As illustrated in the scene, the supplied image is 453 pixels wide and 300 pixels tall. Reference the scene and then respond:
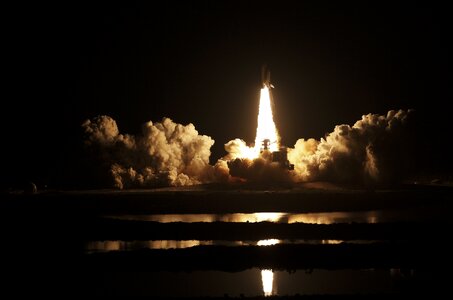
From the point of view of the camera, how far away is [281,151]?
250 feet

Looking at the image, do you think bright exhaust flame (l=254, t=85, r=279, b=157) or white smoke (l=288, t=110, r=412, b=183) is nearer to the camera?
white smoke (l=288, t=110, r=412, b=183)

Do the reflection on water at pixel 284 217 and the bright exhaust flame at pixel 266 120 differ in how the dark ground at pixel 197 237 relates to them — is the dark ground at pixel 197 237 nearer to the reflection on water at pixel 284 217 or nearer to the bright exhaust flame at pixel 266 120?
the reflection on water at pixel 284 217

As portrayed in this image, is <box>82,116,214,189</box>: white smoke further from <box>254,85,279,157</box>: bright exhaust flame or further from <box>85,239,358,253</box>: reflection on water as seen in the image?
<box>85,239,358,253</box>: reflection on water

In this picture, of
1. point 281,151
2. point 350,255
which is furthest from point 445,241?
point 281,151

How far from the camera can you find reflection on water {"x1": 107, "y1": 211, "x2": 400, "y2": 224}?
153ft

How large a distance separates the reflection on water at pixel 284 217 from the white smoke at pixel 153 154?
26.4 meters

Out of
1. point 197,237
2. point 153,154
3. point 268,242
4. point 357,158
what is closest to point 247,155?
point 153,154

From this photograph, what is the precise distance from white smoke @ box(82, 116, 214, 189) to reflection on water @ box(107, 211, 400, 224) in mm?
26440

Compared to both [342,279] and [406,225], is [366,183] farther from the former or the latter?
[342,279]

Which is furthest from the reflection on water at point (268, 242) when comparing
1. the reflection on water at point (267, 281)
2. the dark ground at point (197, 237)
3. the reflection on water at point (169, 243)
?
the reflection on water at point (267, 281)

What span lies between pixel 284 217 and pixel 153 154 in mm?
31080

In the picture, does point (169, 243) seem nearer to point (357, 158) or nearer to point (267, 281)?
point (267, 281)

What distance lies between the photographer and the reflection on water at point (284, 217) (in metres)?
46.5

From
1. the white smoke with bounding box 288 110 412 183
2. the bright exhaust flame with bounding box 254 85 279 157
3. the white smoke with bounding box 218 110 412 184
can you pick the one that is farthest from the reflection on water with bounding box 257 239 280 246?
the bright exhaust flame with bounding box 254 85 279 157
